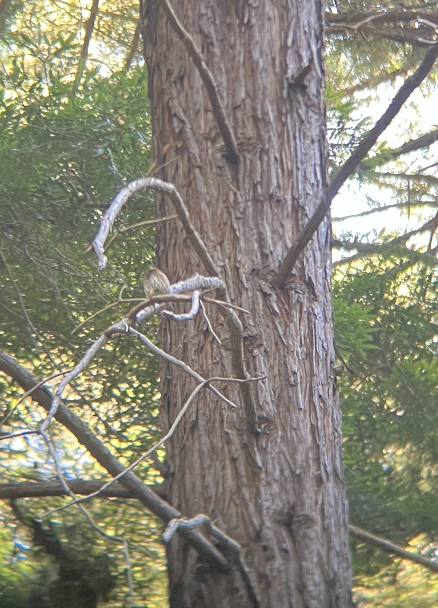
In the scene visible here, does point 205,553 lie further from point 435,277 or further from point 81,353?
point 435,277

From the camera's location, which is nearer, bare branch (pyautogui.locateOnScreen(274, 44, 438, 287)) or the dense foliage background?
bare branch (pyautogui.locateOnScreen(274, 44, 438, 287))

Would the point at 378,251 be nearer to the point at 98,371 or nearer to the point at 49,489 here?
the point at 98,371

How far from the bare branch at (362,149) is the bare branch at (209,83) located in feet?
1.03

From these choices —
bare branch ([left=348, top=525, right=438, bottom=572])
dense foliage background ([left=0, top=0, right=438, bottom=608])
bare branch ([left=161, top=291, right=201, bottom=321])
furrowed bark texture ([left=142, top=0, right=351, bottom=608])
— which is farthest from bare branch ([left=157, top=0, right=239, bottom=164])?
bare branch ([left=348, top=525, right=438, bottom=572])

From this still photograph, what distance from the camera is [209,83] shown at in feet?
5.04

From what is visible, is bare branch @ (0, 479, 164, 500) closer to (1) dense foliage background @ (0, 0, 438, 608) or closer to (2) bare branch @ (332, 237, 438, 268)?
(1) dense foliage background @ (0, 0, 438, 608)

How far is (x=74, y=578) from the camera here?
1.82 meters

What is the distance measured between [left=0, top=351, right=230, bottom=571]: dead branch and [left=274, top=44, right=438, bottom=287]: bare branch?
1.87ft

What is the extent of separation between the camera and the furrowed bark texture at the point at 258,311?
1.55 m

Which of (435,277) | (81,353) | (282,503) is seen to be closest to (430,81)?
(435,277)

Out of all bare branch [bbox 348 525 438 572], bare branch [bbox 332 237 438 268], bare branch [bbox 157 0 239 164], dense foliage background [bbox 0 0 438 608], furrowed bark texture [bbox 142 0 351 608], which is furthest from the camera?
bare branch [bbox 332 237 438 268]

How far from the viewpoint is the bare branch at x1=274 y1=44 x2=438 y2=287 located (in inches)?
49.2

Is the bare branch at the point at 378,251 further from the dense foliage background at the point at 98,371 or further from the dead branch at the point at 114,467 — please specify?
the dead branch at the point at 114,467

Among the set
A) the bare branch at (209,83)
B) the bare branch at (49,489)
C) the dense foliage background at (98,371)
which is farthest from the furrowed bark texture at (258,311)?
the dense foliage background at (98,371)
